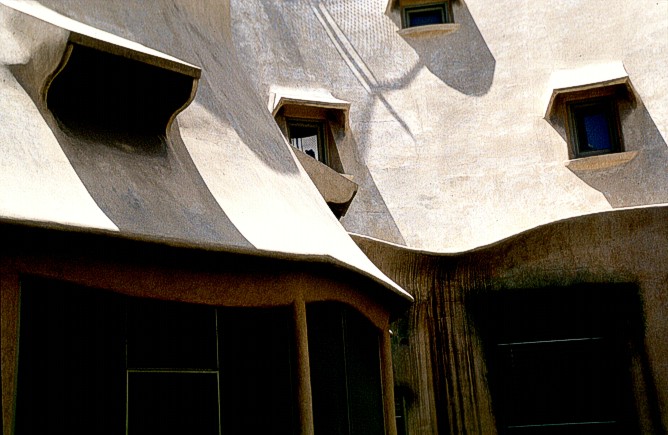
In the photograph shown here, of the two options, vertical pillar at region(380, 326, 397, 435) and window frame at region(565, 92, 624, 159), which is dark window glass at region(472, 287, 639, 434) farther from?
vertical pillar at region(380, 326, 397, 435)

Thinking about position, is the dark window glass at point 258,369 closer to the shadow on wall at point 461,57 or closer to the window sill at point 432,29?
the shadow on wall at point 461,57

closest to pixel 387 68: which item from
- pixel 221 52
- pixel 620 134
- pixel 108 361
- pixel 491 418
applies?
pixel 620 134

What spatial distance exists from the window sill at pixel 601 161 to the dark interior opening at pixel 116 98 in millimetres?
7222

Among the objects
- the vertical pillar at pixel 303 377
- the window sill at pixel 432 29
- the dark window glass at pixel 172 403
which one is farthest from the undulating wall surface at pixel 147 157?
the window sill at pixel 432 29

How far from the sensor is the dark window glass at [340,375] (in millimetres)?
8664

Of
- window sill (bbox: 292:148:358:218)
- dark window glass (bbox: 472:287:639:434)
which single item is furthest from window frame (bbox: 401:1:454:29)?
dark window glass (bbox: 472:287:639:434)

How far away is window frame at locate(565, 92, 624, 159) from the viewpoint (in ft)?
45.1

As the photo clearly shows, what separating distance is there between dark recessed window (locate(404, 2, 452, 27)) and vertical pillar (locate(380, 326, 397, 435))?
291 inches

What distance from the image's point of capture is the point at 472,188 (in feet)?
45.8

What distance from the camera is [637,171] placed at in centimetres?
1333

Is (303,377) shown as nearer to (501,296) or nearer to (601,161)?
(501,296)

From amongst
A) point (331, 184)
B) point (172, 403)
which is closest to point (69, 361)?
point (172, 403)

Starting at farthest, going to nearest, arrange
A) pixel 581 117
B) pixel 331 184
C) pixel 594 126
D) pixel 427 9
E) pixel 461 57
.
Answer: pixel 427 9 < pixel 461 57 < pixel 581 117 < pixel 594 126 < pixel 331 184

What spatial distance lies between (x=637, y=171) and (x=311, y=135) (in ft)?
15.7
